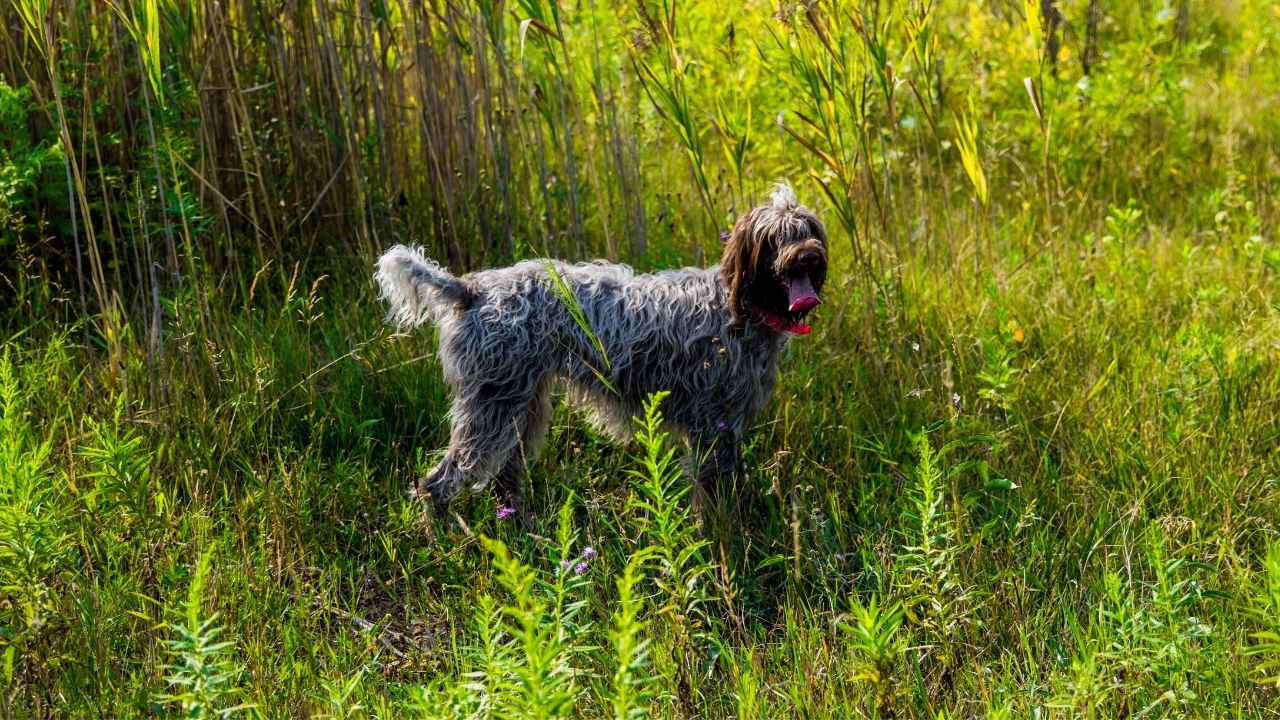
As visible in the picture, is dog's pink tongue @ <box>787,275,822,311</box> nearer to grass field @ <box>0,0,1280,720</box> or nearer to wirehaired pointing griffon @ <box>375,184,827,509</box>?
wirehaired pointing griffon @ <box>375,184,827,509</box>

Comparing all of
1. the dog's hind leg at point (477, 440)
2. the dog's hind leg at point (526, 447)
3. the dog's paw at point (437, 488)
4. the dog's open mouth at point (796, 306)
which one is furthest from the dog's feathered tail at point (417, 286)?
the dog's open mouth at point (796, 306)

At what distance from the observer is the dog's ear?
3.88 meters

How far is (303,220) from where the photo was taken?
4.94 m

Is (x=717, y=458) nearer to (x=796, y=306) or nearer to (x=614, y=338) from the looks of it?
(x=614, y=338)

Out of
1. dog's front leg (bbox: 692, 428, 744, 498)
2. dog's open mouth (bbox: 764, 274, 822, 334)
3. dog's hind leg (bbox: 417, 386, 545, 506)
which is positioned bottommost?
dog's front leg (bbox: 692, 428, 744, 498)

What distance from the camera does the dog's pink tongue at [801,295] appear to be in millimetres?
3738

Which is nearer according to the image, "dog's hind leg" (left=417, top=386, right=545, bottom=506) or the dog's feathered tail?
the dog's feathered tail

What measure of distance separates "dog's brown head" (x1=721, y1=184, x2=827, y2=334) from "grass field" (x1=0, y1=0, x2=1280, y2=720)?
289 millimetres

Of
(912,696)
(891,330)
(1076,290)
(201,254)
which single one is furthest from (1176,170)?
(201,254)

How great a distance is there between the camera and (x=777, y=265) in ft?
12.4

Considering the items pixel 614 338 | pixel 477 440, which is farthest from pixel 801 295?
pixel 477 440

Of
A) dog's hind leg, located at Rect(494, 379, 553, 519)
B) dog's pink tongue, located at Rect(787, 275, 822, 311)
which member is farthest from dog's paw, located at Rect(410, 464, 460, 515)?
dog's pink tongue, located at Rect(787, 275, 822, 311)

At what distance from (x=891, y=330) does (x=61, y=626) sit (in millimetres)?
3038

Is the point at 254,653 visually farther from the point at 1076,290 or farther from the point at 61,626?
the point at 1076,290
